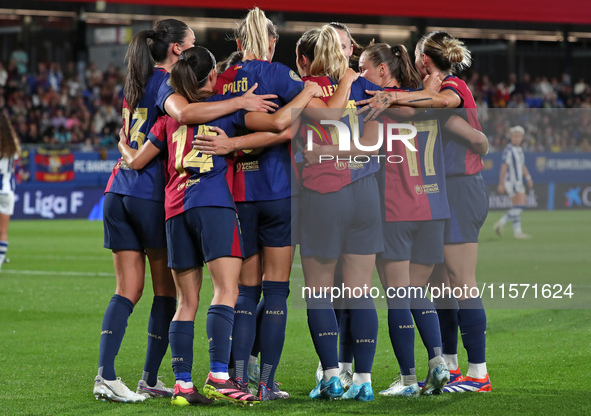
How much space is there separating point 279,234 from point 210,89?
34.5 inches

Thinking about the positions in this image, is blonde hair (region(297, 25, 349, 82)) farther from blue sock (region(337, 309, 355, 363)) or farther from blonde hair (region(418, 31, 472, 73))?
blue sock (region(337, 309, 355, 363))

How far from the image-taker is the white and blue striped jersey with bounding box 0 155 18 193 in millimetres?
10844

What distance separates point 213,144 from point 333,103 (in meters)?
0.69

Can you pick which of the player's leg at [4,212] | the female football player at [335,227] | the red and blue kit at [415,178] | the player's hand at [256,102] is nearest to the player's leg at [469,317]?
the red and blue kit at [415,178]

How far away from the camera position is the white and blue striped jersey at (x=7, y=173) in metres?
10.8

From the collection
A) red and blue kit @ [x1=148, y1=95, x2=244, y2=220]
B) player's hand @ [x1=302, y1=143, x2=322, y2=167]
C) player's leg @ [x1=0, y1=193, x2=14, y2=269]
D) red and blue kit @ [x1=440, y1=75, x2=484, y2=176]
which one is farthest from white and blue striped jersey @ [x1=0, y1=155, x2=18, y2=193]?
red and blue kit @ [x1=440, y1=75, x2=484, y2=176]

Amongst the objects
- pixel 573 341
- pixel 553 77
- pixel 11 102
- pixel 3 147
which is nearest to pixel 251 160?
pixel 573 341

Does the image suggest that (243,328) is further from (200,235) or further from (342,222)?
(342,222)

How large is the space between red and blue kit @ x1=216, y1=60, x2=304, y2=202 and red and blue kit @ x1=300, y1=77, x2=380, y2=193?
0.14 m

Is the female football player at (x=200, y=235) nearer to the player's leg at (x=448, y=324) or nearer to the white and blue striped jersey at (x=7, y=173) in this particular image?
the player's leg at (x=448, y=324)

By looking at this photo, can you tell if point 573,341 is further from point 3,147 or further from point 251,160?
point 3,147

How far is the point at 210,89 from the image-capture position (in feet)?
15.0

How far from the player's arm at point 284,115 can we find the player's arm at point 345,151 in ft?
0.88

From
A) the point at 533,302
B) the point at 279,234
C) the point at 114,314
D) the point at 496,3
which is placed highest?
the point at 496,3
